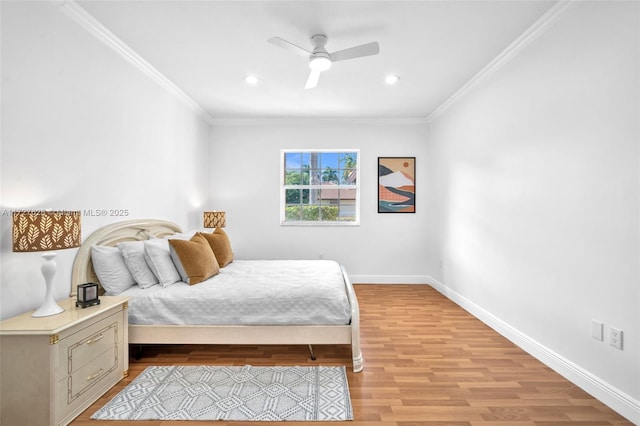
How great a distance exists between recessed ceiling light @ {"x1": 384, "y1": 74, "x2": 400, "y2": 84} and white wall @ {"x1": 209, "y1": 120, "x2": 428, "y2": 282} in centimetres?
145

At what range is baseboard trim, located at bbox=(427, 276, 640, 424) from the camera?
1825 millimetres

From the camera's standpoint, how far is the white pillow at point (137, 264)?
102 inches

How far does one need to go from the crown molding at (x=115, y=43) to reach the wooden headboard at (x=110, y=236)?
1.51 metres

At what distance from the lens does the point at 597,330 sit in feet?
6.61

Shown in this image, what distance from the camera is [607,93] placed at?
1951mm

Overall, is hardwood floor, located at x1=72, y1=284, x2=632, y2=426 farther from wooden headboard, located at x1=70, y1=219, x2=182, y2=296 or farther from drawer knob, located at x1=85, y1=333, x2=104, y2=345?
wooden headboard, located at x1=70, y1=219, x2=182, y2=296

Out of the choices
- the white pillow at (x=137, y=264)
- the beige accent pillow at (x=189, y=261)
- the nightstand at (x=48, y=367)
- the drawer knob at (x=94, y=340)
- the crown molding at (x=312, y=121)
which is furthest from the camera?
the crown molding at (x=312, y=121)

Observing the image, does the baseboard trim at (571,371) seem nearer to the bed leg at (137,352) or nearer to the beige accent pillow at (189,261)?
the beige accent pillow at (189,261)

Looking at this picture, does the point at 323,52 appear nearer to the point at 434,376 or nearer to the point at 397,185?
the point at 434,376

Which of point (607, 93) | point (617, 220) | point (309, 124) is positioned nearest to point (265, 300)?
point (617, 220)

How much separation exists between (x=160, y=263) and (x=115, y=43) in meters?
1.92

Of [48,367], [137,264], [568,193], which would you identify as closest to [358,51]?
[568,193]

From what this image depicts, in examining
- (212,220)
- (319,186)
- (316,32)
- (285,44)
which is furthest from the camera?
(319,186)

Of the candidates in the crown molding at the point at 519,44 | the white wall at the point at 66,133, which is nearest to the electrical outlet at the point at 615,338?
the crown molding at the point at 519,44
